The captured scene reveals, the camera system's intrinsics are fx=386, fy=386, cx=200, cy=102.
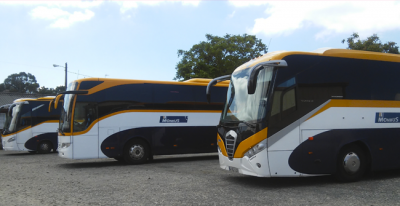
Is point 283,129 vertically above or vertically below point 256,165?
above

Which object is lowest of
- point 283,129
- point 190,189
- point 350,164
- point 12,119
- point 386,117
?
point 190,189

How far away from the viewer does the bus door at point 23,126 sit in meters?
21.9

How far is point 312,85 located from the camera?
9266mm

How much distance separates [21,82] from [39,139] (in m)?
84.2

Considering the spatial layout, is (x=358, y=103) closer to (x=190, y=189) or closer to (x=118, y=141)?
(x=190, y=189)

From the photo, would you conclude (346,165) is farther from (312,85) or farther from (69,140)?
(69,140)

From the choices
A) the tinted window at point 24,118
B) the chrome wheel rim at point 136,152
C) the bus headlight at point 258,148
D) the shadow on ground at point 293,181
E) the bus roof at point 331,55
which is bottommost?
the shadow on ground at point 293,181

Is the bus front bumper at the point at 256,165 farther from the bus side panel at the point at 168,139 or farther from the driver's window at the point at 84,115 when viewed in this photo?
the driver's window at the point at 84,115

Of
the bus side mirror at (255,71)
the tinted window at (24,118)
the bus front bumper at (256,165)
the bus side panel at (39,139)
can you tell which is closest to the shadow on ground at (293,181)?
the bus front bumper at (256,165)

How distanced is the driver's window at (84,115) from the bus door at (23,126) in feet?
31.8

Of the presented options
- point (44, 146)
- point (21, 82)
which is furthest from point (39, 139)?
point (21, 82)

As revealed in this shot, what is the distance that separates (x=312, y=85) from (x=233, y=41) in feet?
108

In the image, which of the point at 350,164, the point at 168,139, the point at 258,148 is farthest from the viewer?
the point at 168,139

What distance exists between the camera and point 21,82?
97.9 m
